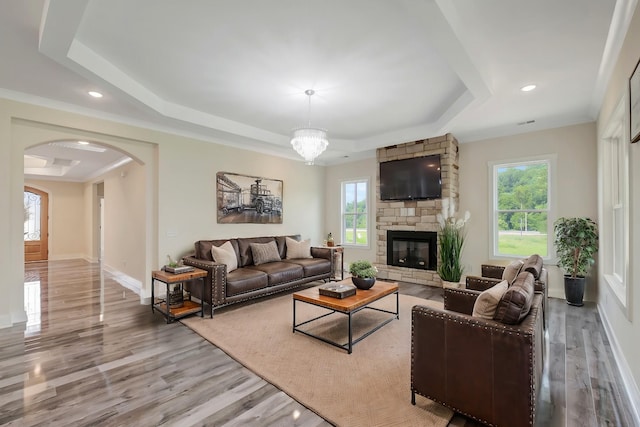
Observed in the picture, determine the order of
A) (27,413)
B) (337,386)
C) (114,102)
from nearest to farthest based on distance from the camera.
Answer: (27,413)
(337,386)
(114,102)

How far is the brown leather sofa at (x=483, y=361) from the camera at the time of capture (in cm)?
163

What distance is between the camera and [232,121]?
492cm

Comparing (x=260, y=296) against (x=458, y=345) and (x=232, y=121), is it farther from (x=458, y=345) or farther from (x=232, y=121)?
(x=458, y=345)

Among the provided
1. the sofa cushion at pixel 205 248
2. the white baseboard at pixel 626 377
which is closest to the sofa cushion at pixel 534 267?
the white baseboard at pixel 626 377

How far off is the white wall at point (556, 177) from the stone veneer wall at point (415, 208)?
1.00 ft

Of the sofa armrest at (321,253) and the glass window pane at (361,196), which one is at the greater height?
the glass window pane at (361,196)

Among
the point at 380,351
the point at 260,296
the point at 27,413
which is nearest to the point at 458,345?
the point at 380,351

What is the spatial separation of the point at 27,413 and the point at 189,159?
372cm

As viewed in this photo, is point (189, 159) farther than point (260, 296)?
Yes

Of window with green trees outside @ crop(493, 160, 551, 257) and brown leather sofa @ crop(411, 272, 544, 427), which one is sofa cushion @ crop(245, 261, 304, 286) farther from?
window with green trees outside @ crop(493, 160, 551, 257)

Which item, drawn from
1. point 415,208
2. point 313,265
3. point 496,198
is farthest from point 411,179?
point 313,265

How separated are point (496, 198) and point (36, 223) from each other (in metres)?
12.5

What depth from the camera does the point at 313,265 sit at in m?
5.24

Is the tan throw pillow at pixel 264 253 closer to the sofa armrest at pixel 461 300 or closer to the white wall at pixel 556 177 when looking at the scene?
the sofa armrest at pixel 461 300
